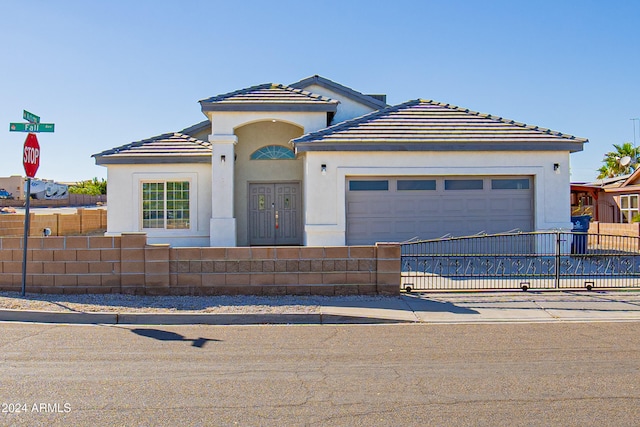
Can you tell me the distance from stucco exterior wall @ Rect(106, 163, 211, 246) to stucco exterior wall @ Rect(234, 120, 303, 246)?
1.09 meters

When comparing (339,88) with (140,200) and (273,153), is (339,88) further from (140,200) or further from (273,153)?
(140,200)

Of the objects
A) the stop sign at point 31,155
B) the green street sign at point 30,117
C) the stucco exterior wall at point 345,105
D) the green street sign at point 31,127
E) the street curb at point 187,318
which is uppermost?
the stucco exterior wall at point 345,105

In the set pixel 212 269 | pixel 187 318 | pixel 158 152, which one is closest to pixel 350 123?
pixel 158 152

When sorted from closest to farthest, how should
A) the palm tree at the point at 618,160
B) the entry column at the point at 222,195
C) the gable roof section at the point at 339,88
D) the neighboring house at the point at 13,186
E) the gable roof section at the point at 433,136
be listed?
the gable roof section at the point at 433,136
the entry column at the point at 222,195
the gable roof section at the point at 339,88
the palm tree at the point at 618,160
the neighboring house at the point at 13,186

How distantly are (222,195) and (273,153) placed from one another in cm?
263

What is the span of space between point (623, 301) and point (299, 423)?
8073 millimetres

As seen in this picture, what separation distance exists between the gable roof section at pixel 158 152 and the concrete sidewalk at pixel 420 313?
933cm

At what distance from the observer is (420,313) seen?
929 cm

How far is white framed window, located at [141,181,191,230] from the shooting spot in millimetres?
18062

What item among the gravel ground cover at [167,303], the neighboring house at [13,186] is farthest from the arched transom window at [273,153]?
the neighboring house at [13,186]

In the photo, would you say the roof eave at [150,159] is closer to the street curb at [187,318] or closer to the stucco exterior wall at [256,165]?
the stucco exterior wall at [256,165]

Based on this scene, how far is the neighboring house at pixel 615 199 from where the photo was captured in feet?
89.0

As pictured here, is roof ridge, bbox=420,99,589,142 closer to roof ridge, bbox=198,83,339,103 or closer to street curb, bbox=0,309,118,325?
roof ridge, bbox=198,83,339,103

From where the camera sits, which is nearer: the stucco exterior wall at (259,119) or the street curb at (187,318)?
the street curb at (187,318)
